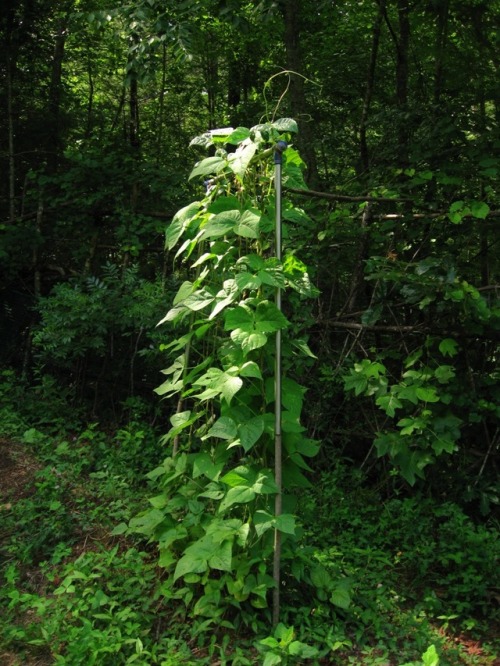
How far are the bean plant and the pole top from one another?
61mm

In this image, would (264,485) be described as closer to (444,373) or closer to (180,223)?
(180,223)

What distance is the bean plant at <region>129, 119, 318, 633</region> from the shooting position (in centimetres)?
273

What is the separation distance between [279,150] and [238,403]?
1.12 metres

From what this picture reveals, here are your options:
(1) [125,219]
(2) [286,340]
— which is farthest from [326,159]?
(2) [286,340]

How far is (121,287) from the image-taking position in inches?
211

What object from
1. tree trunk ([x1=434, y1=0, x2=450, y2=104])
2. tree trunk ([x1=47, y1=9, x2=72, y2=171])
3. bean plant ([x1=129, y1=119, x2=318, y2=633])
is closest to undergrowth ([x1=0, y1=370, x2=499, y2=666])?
bean plant ([x1=129, y1=119, x2=318, y2=633])

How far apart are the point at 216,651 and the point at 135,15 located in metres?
4.01

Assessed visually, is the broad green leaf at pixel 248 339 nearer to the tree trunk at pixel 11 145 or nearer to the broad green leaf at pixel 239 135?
the broad green leaf at pixel 239 135

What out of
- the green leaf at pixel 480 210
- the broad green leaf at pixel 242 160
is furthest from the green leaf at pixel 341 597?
the green leaf at pixel 480 210

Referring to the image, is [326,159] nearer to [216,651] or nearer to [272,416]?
[272,416]

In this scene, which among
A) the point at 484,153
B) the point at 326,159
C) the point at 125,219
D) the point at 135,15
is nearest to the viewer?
the point at 484,153

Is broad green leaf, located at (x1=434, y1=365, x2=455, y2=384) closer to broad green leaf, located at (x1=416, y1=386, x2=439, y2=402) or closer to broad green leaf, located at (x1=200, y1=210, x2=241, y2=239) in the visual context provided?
broad green leaf, located at (x1=416, y1=386, x2=439, y2=402)

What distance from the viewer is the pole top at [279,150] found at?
2793 mm

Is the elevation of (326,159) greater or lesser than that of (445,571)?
greater
